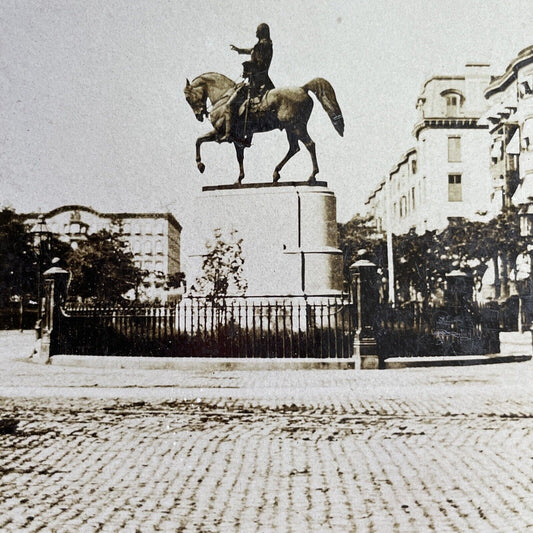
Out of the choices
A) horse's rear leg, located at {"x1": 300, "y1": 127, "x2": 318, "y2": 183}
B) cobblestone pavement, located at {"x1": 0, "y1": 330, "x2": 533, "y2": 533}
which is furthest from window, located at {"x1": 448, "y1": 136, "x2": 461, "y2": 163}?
cobblestone pavement, located at {"x1": 0, "y1": 330, "x2": 533, "y2": 533}

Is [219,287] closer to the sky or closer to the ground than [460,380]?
closer to the sky

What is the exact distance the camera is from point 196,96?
22.2 m

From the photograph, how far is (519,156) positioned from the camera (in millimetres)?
50031

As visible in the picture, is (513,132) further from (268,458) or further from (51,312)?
(268,458)

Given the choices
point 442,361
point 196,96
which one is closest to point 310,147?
point 196,96

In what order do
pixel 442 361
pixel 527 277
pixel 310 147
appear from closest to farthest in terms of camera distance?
1. pixel 442 361
2. pixel 310 147
3. pixel 527 277

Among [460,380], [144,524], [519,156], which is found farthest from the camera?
[519,156]

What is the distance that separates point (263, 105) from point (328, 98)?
1699 mm

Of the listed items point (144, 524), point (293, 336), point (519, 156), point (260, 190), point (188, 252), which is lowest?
point (144, 524)

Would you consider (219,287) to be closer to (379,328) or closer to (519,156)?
(379,328)

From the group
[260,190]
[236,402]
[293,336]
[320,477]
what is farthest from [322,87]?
[320,477]

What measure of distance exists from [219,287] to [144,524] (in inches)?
630

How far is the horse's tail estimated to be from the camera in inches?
842

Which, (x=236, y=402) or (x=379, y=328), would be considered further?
(x=379, y=328)
